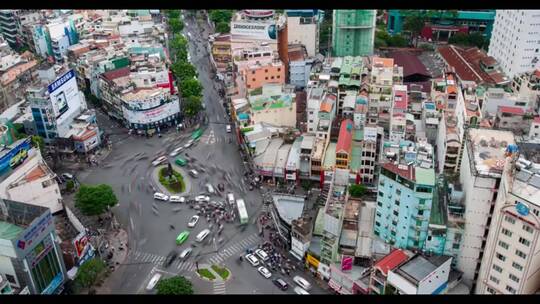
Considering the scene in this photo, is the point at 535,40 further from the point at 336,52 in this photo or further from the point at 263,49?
the point at 263,49

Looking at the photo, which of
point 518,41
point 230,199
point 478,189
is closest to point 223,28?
point 518,41

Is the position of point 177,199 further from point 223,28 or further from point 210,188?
point 223,28

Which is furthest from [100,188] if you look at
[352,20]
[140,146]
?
[352,20]

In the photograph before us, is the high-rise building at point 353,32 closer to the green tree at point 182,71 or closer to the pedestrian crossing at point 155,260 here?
the green tree at point 182,71

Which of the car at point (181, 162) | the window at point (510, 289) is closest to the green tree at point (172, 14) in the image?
the car at point (181, 162)

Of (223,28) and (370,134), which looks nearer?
(370,134)

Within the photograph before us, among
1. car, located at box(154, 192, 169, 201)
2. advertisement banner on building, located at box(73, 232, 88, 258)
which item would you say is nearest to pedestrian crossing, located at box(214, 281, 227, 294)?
advertisement banner on building, located at box(73, 232, 88, 258)
